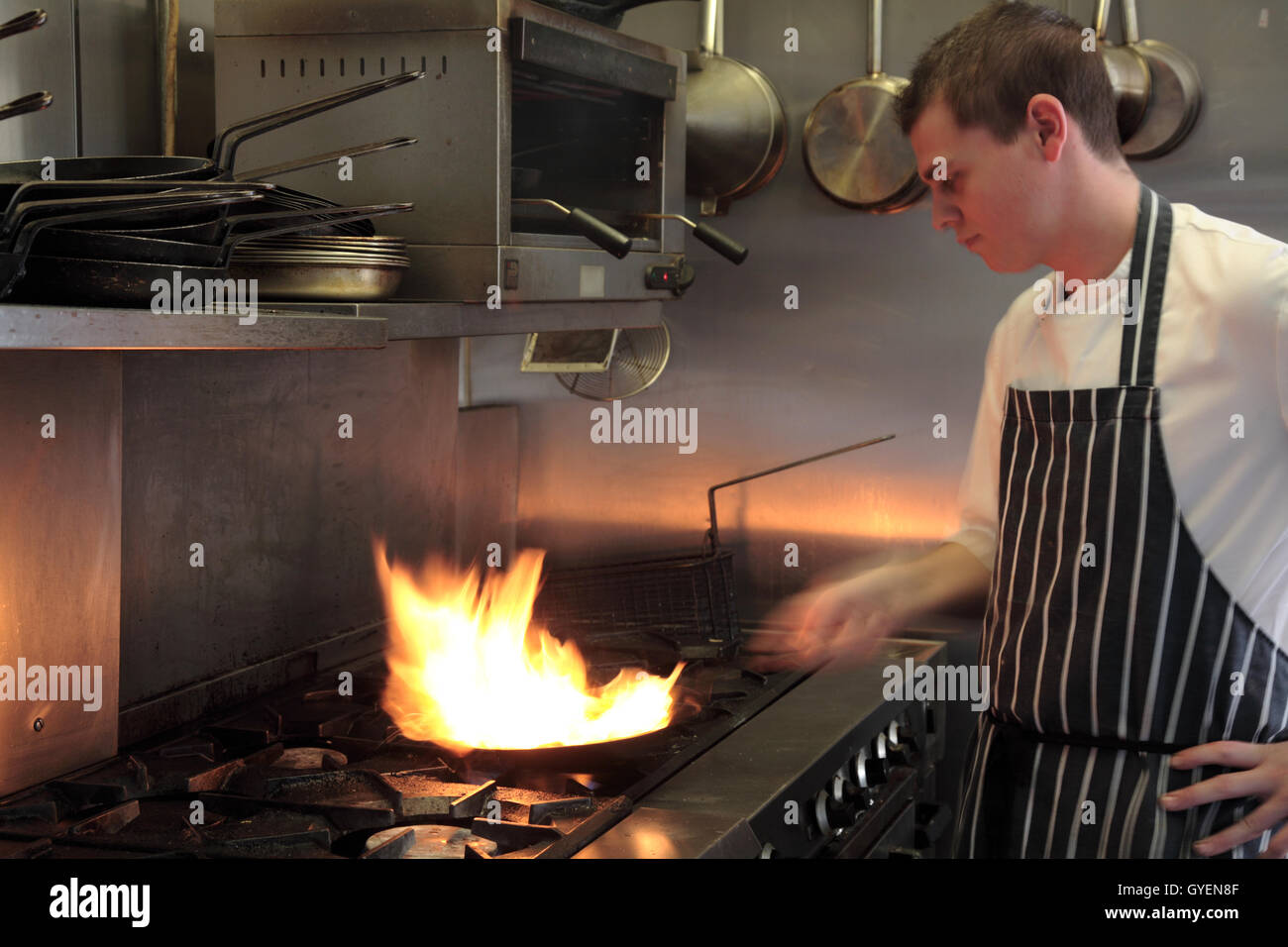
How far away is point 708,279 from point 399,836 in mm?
1501

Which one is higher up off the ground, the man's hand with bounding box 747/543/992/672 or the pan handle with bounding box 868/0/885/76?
the pan handle with bounding box 868/0/885/76

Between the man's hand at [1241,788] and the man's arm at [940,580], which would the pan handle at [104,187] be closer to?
the man's arm at [940,580]

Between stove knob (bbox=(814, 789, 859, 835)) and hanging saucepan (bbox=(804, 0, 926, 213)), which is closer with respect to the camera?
stove knob (bbox=(814, 789, 859, 835))

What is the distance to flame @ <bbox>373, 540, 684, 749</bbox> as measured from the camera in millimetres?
1701

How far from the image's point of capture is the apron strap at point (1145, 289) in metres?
1.39

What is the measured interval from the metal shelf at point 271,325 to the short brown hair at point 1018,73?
0.57m

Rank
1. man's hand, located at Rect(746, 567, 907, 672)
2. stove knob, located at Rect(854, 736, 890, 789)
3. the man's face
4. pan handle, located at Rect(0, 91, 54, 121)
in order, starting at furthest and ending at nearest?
stove knob, located at Rect(854, 736, 890, 789), man's hand, located at Rect(746, 567, 907, 672), the man's face, pan handle, located at Rect(0, 91, 54, 121)

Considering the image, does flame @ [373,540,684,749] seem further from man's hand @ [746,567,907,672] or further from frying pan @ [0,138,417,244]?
frying pan @ [0,138,417,244]

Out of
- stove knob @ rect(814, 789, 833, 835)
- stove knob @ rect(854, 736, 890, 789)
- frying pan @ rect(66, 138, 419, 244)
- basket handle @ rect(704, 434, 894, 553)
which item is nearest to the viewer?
frying pan @ rect(66, 138, 419, 244)

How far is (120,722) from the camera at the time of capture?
1.64 m

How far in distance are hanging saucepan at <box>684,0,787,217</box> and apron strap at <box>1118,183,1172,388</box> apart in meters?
1.13

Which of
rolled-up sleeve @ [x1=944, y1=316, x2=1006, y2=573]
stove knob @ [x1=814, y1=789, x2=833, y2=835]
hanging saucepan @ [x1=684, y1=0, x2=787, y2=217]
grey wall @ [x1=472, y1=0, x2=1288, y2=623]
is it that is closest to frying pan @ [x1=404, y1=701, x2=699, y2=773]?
stove knob @ [x1=814, y1=789, x2=833, y2=835]

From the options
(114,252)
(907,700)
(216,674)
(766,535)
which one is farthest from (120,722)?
(766,535)

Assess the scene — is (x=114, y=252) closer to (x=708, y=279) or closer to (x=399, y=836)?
(x=399, y=836)
